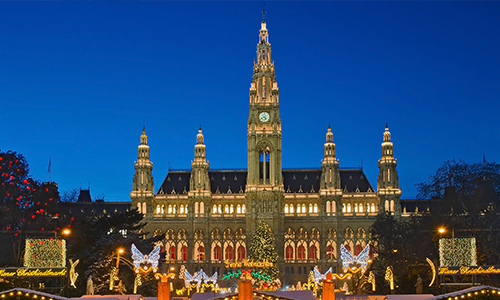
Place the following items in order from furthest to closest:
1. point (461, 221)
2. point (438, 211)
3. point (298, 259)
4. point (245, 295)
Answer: point (298, 259) → point (438, 211) → point (461, 221) → point (245, 295)

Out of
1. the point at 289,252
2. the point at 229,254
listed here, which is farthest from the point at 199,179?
the point at 289,252

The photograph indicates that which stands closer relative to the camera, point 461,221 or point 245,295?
point 245,295

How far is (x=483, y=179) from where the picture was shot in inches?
2709

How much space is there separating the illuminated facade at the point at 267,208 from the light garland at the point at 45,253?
7067 cm

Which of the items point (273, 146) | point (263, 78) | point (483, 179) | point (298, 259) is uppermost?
point (263, 78)

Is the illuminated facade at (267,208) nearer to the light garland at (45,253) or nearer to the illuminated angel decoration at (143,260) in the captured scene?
the illuminated angel decoration at (143,260)

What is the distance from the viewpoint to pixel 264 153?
397 ft

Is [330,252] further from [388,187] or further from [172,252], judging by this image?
[172,252]

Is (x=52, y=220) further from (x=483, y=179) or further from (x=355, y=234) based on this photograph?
(x=355, y=234)

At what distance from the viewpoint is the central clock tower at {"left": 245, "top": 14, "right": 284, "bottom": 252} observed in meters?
117

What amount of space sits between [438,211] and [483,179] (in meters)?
8.84

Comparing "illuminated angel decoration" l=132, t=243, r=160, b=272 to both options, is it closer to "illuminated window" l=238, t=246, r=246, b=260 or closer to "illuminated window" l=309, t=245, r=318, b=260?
"illuminated window" l=238, t=246, r=246, b=260

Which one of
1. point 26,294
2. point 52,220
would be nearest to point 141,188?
point 52,220

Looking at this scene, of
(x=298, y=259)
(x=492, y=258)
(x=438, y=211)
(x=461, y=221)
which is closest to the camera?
(x=492, y=258)
